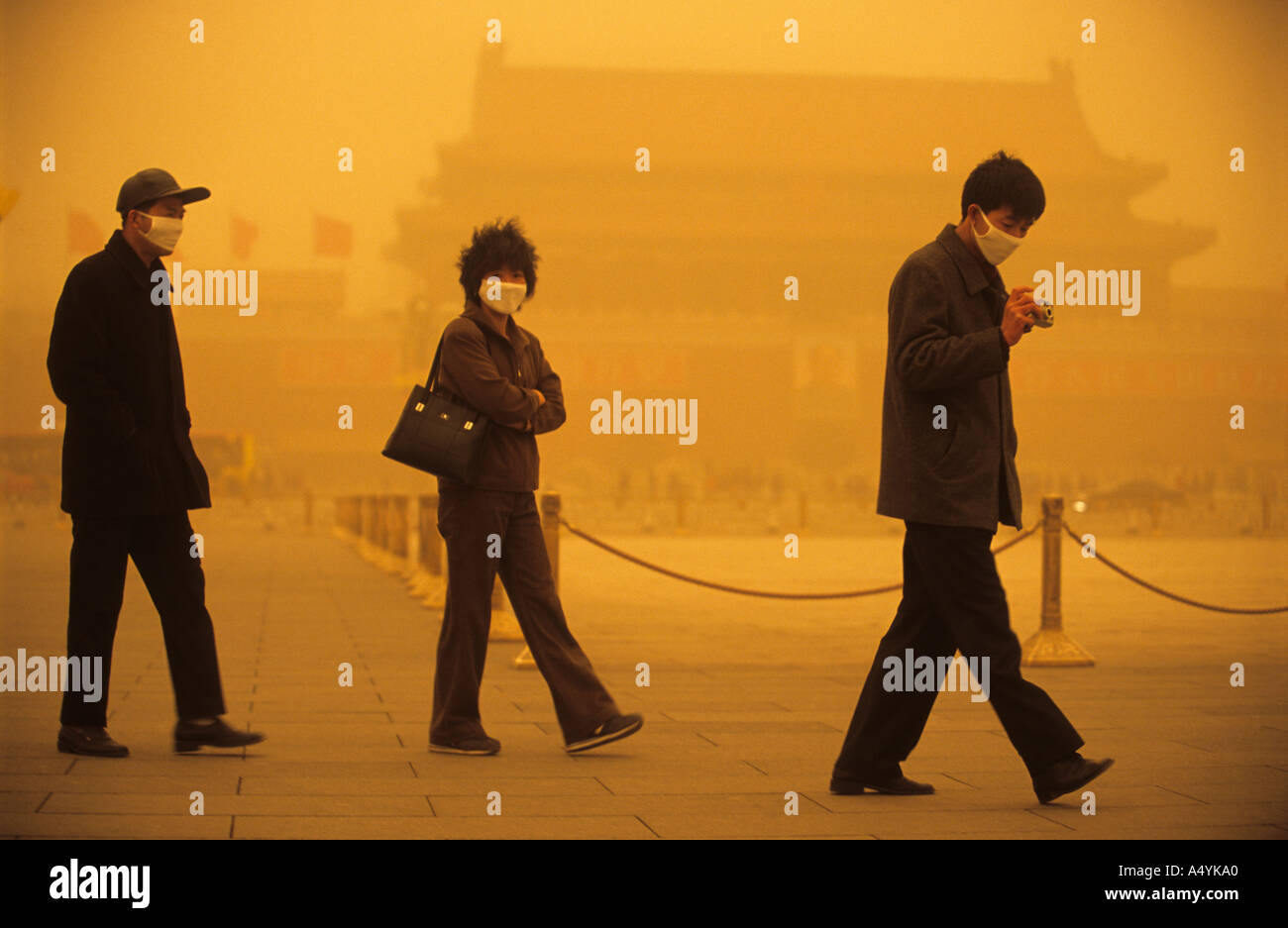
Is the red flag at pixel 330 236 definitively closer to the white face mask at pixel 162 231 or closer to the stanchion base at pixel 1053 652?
the stanchion base at pixel 1053 652

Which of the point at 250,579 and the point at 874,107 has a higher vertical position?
the point at 874,107

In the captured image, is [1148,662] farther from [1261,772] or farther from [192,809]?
[192,809]

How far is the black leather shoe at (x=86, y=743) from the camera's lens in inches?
137

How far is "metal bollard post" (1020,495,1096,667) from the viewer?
5648 millimetres

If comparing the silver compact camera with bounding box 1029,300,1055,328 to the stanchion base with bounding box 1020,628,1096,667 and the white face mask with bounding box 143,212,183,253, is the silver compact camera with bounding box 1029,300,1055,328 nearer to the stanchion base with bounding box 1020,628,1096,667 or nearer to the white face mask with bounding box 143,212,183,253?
the white face mask with bounding box 143,212,183,253

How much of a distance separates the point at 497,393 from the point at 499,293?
0.26m

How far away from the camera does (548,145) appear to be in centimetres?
2994

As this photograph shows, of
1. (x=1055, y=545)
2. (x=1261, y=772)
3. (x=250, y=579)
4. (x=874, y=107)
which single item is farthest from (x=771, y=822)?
(x=874, y=107)

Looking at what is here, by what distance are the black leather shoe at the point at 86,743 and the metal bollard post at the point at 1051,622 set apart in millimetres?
3286

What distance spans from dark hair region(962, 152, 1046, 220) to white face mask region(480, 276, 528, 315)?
43.9 inches

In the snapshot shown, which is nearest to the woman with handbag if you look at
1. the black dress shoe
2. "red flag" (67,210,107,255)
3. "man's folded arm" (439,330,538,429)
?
"man's folded arm" (439,330,538,429)

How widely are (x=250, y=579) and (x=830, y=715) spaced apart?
19.8 feet

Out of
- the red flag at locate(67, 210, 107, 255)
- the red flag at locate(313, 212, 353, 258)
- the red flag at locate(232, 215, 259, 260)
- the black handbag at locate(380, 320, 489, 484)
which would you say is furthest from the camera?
the red flag at locate(313, 212, 353, 258)

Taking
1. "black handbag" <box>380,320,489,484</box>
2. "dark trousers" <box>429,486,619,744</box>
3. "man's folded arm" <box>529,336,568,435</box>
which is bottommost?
"dark trousers" <box>429,486,619,744</box>
